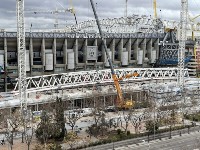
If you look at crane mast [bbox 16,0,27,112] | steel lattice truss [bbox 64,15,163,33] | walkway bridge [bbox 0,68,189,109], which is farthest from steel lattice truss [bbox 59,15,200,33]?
crane mast [bbox 16,0,27,112]

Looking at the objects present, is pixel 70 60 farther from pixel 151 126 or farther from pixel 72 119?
pixel 151 126

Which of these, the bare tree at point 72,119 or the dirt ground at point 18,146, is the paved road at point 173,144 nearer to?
the bare tree at point 72,119

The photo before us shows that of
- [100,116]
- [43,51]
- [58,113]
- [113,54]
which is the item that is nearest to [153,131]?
[100,116]

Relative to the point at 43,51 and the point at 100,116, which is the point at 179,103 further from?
the point at 43,51

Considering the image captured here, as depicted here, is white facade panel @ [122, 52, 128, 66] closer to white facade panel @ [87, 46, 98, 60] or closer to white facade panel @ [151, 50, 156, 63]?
white facade panel @ [87, 46, 98, 60]

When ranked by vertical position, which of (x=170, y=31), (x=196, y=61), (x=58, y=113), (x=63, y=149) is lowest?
(x=63, y=149)

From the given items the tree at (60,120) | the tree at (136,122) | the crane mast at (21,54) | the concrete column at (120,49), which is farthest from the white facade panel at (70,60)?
the tree at (60,120)

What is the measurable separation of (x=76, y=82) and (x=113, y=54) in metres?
31.9

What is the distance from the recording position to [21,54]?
6894 centimetres

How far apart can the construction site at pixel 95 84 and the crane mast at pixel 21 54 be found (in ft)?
0.64

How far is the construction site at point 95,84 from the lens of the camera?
6100 cm

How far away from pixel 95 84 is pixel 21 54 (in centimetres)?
3362

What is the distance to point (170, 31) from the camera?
141 metres

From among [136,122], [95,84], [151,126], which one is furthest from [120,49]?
[151,126]
